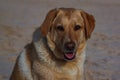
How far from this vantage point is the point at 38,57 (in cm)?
528

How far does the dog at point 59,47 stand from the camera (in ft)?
17.2

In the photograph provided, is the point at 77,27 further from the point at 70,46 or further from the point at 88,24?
the point at 70,46


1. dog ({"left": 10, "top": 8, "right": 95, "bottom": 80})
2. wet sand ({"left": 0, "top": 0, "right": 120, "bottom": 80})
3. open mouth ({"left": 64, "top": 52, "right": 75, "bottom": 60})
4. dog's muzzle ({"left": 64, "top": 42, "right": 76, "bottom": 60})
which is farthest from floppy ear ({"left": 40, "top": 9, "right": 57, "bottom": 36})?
wet sand ({"left": 0, "top": 0, "right": 120, "bottom": 80})

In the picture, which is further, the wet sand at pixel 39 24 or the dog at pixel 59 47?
the wet sand at pixel 39 24

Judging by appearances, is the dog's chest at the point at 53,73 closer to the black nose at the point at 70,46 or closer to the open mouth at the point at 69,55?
the open mouth at the point at 69,55

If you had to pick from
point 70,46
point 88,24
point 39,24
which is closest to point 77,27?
point 88,24

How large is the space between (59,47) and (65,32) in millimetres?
204

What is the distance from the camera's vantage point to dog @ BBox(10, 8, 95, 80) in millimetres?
5246

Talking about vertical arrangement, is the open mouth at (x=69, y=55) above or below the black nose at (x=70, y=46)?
below

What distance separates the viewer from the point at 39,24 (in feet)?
47.4

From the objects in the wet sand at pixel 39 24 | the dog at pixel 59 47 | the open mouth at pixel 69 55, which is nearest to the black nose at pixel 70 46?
the dog at pixel 59 47

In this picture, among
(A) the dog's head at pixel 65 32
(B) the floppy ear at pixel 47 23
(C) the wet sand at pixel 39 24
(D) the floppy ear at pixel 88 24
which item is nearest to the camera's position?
(B) the floppy ear at pixel 47 23

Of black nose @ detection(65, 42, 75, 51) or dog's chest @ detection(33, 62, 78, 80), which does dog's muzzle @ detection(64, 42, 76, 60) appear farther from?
dog's chest @ detection(33, 62, 78, 80)

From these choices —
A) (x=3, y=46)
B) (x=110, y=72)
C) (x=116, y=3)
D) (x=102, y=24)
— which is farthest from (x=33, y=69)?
(x=116, y=3)
